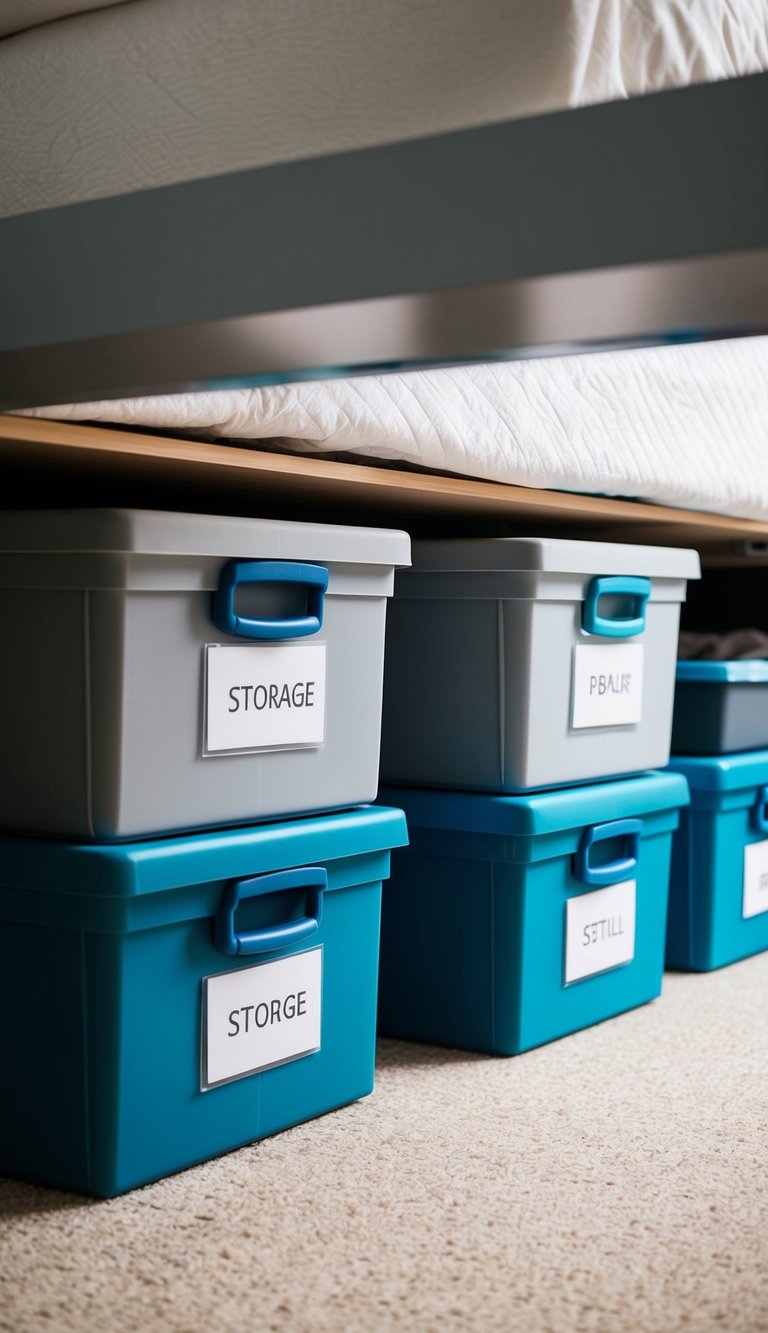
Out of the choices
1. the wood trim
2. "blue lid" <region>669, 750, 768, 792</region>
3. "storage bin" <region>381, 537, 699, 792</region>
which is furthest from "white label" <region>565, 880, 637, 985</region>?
the wood trim

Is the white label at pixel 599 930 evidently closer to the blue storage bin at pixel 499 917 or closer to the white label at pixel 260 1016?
the blue storage bin at pixel 499 917

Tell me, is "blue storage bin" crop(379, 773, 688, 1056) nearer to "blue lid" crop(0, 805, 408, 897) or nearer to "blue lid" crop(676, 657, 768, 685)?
"blue lid" crop(0, 805, 408, 897)

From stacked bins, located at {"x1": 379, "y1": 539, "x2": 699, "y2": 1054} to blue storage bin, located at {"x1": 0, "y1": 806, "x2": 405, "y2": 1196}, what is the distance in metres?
0.22

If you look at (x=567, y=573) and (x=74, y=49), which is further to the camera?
(x=567, y=573)

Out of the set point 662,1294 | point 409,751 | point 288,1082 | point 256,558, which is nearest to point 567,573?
point 409,751

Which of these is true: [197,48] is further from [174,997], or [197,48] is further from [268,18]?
[174,997]

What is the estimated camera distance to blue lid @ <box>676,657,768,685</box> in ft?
4.84

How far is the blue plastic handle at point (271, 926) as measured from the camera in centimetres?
86

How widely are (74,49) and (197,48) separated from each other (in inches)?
4.1

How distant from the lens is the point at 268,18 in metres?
0.85

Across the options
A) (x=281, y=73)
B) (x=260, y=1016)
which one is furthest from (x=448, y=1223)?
(x=281, y=73)

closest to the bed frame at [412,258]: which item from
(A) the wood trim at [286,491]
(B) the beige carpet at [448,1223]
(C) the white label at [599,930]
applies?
(A) the wood trim at [286,491]

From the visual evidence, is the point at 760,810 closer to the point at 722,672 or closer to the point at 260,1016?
the point at 722,672

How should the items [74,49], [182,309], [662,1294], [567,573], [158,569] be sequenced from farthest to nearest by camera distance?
[567,573]
[74,49]
[158,569]
[662,1294]
[182,309]
